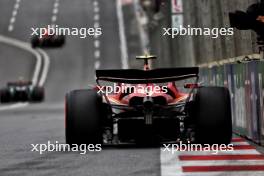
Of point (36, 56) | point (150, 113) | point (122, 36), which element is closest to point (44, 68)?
point (36, 56)

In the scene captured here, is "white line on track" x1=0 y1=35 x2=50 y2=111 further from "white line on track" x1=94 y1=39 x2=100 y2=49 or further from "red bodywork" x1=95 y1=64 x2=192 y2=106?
"red bodywork" x1=95 y1=64 x2=192 y2=106

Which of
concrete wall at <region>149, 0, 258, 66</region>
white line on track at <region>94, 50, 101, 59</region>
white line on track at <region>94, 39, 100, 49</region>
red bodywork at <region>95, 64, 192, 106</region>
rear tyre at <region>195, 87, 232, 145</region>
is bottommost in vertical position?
rear tyre at <region>195, 87, 232, 145</region>

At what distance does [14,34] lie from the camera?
65375 mm

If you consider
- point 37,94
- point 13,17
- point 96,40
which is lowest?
point 37,94

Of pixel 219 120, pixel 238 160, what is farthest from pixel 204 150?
pixel 238 160

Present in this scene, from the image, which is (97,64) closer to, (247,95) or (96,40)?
(96,40)

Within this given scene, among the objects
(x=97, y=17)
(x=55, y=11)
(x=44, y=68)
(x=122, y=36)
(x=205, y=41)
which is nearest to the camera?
(x=205, y=41)

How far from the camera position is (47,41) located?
197ft

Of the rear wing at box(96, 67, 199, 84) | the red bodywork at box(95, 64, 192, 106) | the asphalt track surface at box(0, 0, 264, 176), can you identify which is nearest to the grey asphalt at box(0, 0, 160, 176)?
the asphalt track surface at box(0, 0, 264, 176)

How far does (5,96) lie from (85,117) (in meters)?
28.6

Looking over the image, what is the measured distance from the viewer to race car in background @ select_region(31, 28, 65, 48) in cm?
5803

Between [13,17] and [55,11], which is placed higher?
[55,11]

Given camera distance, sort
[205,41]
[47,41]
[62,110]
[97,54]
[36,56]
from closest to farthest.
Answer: [205,41] < [62,110] < [97,54] < [47,41] < [36,56]

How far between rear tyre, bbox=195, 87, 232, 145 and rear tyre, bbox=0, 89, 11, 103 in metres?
28.8
